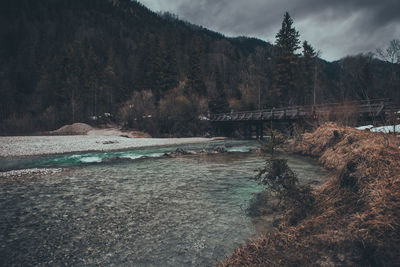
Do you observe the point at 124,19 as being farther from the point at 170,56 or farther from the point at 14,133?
the point at 14,133

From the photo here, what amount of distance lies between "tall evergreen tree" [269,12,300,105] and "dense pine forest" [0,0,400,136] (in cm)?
19

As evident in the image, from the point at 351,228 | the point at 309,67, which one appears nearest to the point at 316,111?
the point at 351,228

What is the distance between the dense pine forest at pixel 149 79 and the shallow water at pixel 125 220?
20.9 meters

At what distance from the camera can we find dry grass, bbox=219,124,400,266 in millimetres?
2477

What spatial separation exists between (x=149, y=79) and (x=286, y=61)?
3400 cm

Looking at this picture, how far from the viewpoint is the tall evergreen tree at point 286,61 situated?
40125 millimetres

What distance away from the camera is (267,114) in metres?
28.6

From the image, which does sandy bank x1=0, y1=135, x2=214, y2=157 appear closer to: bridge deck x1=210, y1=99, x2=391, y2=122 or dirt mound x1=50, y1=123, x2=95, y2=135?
bridge deck x1=210, y1=99, x2=391, y2=122

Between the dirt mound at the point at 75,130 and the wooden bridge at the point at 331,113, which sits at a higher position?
the wooden bridge at the point at 331,113

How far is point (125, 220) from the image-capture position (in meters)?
5.24

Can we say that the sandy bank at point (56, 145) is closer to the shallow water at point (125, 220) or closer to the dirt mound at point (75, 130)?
the shallow water at point (125, 220)

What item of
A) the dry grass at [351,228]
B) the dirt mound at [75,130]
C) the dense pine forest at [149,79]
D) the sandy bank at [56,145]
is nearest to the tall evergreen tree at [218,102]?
the dense pine forest at [149,79]

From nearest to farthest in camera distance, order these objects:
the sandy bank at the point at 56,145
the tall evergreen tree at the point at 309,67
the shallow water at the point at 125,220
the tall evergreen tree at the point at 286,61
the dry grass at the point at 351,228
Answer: the dry grass at the point at 351,228 → the shallow water at the point at 125,220 → the sandy bank at the point at 56,145 → the tall evergreen tree at the point at 286,61 → the tall evergreen tree at the point at 309,67

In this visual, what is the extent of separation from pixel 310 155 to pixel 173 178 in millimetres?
11014
